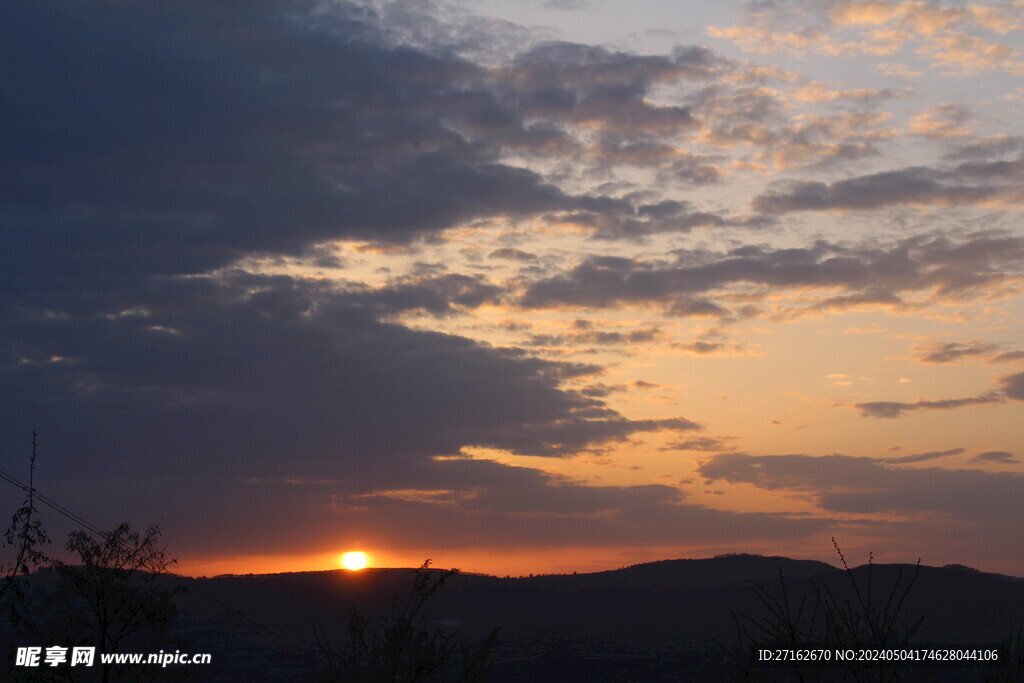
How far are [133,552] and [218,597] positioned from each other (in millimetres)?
70611

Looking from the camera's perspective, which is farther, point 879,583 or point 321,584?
point 321,584

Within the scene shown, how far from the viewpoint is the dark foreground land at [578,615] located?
60.1 m

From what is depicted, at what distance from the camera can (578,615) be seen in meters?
79.9

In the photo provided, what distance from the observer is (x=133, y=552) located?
22391mm

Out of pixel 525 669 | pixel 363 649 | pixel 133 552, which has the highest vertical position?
pixel 133 552

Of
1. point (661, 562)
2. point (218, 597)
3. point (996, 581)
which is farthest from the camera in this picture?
point (661, 562)

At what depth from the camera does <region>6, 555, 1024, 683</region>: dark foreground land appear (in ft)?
197

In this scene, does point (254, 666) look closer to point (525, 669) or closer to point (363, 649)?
point (525, 669)

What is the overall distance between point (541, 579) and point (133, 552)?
79.1 m

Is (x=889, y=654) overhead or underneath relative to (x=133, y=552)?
underneath

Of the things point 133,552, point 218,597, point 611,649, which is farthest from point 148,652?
point 218,597

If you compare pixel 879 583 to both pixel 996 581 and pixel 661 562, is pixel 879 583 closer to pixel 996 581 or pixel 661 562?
pixel 996 581

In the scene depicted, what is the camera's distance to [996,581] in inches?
3051

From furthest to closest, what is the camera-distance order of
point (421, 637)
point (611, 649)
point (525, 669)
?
point (611, 649) < point (525, 669) < point (421, 637)
